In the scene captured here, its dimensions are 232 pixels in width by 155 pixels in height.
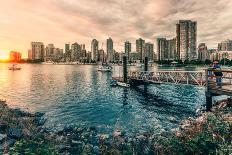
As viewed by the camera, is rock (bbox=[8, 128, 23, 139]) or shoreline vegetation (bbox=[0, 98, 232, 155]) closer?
shoreline vegetation (bbox=[0, 98, 232, 155])

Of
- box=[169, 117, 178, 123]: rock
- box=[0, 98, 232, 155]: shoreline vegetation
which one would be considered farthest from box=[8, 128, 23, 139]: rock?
box=[169, 117, 178, 123]: rock

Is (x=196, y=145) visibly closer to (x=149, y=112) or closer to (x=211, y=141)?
(x=211, y=141)

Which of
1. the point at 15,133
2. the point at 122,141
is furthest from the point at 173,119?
the point at 15,133

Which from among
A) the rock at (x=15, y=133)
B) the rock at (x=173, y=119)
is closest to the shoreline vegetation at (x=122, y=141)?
the rock at (x=15, y=133)

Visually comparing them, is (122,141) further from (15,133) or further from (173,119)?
(173,119)

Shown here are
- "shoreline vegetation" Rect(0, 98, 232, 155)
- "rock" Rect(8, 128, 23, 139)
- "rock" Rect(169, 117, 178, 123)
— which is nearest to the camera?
"shoreline vegetation" Rect(0, 98, 232, 155)

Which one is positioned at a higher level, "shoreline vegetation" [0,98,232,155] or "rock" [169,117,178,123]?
"shoreline vegetation" [0,98,232,155]

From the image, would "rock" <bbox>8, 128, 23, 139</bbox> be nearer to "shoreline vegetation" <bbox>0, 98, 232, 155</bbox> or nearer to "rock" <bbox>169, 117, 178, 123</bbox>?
"shoreline vegetation" <bbox>0, 98, 232, 155</bbox>

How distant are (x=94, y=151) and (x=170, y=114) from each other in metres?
13.9

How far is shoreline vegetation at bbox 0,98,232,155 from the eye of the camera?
354 inches

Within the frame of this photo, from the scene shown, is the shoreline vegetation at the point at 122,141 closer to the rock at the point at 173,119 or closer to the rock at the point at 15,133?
the rock at the point at 15,133

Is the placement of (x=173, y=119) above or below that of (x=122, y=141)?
below

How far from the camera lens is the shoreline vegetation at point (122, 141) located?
899cm

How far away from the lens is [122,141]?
14.4m
